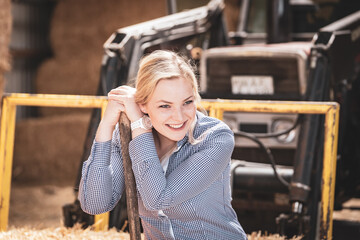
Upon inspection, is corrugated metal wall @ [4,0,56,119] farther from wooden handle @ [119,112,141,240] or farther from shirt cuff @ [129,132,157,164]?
shirt cuff @ [129,132,157,164]

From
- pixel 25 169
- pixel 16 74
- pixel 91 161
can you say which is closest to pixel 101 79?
pixel 91 161

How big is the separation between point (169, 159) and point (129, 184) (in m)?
0.19

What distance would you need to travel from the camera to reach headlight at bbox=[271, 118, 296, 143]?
4754 mm

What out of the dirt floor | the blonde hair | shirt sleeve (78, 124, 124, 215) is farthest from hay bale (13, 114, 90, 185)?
the blonde hair

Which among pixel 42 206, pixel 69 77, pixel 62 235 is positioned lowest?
pixel 42 206

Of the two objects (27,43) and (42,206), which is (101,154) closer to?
(42,206)

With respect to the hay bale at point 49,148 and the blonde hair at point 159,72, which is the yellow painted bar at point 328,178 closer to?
the blonde hair at point 159,72

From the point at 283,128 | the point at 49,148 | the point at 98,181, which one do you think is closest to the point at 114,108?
the point at 98,181

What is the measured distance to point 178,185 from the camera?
234 cm

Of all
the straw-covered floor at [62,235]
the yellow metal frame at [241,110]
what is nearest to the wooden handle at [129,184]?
the straw-covered floor at [62,235]

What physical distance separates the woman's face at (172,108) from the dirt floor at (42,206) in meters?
3.36

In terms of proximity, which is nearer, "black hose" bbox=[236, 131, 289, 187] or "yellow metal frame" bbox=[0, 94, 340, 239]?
"yellow metal frame" bbox=[0, 94, 340, 239]

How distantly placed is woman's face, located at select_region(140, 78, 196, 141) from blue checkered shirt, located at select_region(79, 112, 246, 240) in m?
0.08

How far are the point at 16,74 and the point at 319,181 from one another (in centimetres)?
677
